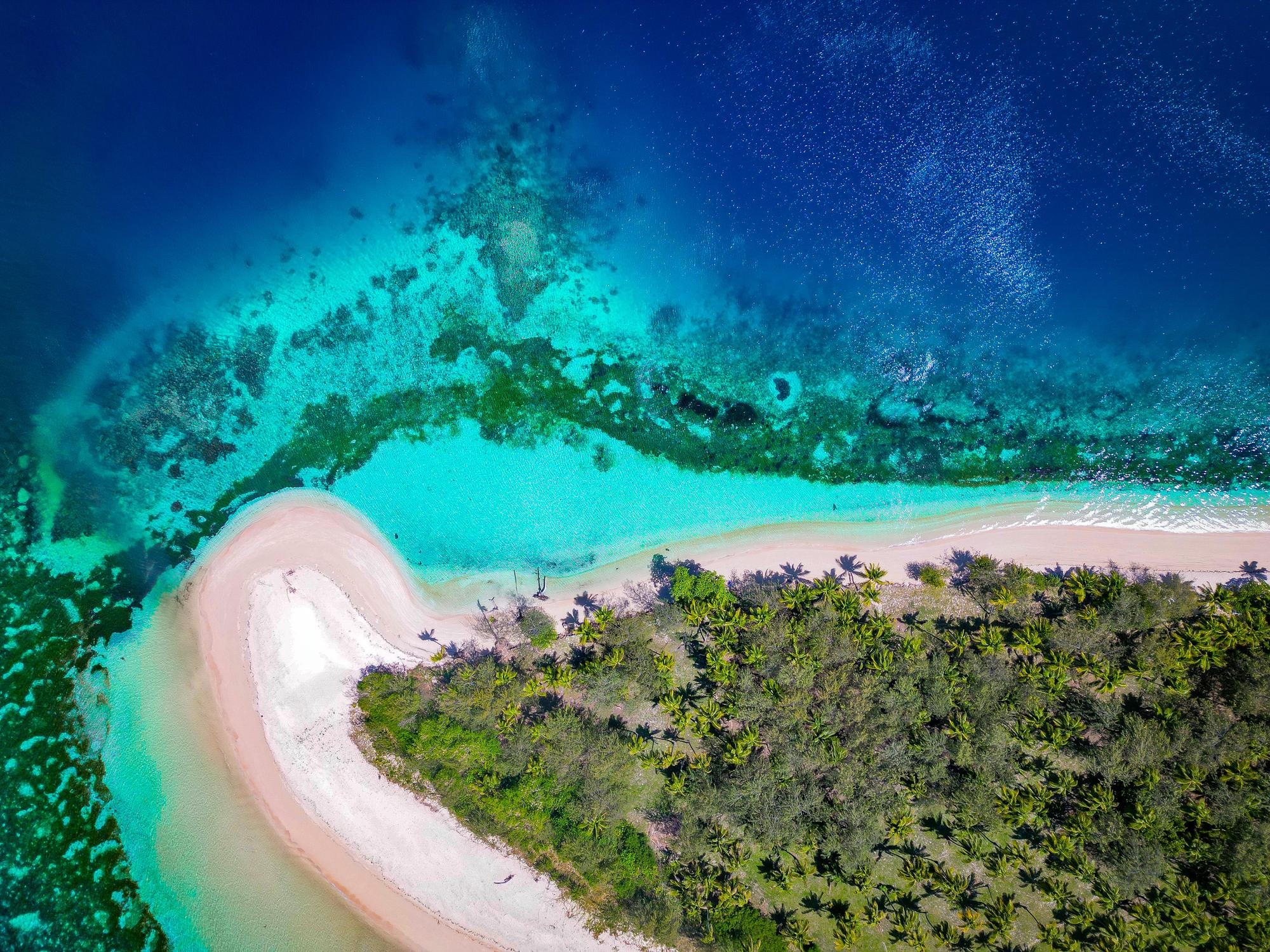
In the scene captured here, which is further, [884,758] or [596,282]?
[596,282]

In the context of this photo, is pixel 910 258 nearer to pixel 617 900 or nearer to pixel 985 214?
pixel 985 214

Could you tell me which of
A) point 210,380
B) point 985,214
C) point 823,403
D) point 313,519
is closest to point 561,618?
point 313,519

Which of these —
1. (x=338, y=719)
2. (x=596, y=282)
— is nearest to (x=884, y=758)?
(x=338, y=719)

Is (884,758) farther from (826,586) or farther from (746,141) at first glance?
(746,141)

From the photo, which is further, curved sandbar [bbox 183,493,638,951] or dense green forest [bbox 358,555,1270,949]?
curved sandbar [bbox 183,493,638,951]

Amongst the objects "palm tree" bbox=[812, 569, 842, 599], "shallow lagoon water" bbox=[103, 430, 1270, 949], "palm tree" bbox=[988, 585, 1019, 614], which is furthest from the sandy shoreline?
"palm tree" bbox=[988, 585, 1019, 614]

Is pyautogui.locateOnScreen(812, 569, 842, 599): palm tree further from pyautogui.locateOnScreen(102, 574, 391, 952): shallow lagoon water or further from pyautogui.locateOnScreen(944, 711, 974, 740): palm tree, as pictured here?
pyautogui.locateOnScreen(102, 574, 391, 952): shallow lagoon water

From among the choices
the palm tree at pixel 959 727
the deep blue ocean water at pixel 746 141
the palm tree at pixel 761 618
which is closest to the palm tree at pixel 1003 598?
the palm tree at pixel 959 727
